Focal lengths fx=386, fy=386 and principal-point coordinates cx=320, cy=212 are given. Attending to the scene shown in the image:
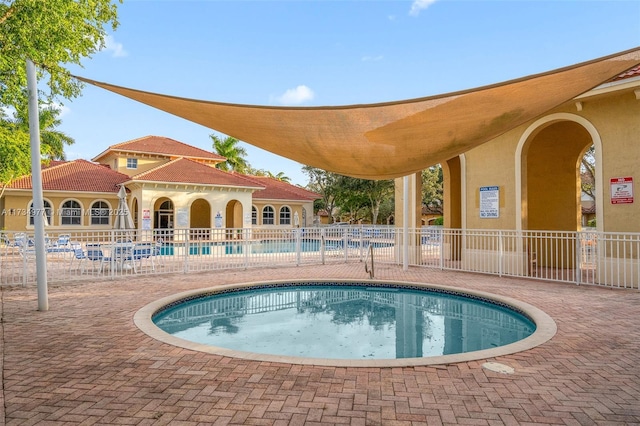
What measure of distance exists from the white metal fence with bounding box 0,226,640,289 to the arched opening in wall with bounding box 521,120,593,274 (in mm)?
321

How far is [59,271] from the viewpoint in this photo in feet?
32.6

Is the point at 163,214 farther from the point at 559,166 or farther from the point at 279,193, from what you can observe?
the point at 559,166

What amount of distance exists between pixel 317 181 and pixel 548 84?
33698mm

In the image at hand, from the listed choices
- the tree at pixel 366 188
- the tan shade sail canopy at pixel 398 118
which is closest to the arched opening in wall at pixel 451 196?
the tan shade sail canopy at pixel 398 118

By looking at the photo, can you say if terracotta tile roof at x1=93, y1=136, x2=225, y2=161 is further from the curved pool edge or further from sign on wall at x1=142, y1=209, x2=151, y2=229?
the curved pool edge

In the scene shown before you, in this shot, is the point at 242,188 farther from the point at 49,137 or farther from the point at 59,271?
the point at 59,271

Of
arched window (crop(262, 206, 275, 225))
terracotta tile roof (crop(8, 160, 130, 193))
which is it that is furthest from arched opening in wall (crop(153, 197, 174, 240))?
arched window (crop(262, 206, 275, 225))

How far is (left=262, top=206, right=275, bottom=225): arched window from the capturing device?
28622 millimetres

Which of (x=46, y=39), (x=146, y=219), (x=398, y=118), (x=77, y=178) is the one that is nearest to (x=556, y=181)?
(x=398, y=118)

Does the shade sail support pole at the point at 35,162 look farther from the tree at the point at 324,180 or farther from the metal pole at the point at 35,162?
the tree at the point at 324,180

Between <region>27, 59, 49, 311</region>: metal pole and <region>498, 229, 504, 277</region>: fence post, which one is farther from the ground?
<region>27, 59, 49, 311</region>: metal pole

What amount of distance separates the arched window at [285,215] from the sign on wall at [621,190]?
23137mm

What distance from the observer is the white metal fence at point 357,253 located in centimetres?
790

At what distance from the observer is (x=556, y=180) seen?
35.9 ft
